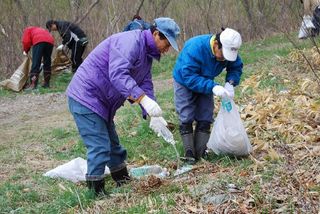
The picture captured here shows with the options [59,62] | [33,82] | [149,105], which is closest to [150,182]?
[149,105]

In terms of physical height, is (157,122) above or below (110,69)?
below

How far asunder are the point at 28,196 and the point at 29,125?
171 inches

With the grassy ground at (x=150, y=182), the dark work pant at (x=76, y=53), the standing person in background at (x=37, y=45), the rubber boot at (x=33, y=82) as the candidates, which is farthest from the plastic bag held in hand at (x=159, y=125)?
the dark work pant at (x=76, y=53)

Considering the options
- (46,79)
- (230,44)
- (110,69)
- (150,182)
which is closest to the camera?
(110,69)

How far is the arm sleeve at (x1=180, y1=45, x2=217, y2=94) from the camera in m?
4.45

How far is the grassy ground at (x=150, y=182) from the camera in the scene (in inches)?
128

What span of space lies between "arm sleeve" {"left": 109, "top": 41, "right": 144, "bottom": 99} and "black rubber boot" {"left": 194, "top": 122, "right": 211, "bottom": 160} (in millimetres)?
1281

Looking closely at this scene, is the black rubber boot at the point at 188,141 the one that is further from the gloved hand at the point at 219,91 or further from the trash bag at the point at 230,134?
the gloved hand at the point at 219,91

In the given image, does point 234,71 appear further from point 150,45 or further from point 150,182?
point 150,182

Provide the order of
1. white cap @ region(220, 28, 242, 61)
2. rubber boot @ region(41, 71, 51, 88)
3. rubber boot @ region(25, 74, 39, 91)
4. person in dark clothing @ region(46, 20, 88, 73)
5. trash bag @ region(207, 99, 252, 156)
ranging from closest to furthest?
white cap @ region(220, 28, 242, 61) → trash bag @ region(207, 99, 252, 156) → rubber boot @ region(25, 74, 39, 91) → rubber boot @ region(41, 71, 51, 88) → person in dark clothing @ region(46, 20, 88, 73)

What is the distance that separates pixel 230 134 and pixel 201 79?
51cm

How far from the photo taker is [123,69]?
11.9 ft

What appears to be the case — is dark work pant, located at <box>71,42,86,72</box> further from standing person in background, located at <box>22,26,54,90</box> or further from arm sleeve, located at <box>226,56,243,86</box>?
arm sleeve, located at <box>226,56,243,86</box>

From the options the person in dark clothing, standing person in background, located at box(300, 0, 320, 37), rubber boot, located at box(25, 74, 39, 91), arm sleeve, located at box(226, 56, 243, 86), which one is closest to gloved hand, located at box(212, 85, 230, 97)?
arm sleeve, located at box(226, 56, 243, 86)
